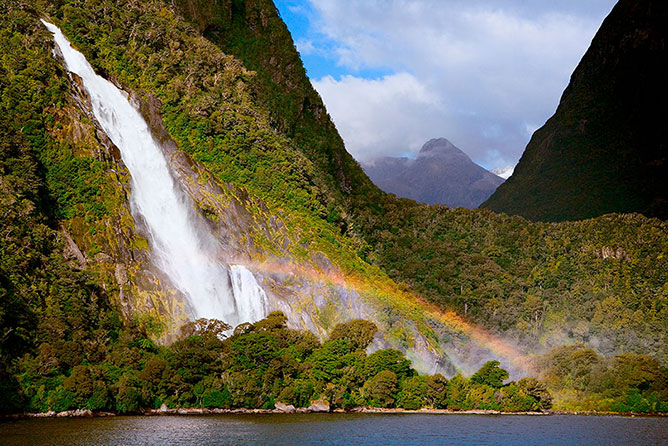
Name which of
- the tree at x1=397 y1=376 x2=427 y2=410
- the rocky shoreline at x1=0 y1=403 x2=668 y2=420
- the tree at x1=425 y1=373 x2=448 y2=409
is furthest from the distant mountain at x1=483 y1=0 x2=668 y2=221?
the tree at x1=397 y1=376 x2=427 y2=410

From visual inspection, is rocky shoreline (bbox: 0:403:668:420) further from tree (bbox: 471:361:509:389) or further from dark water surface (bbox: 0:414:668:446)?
tree (bbox: 471:361:509:389)

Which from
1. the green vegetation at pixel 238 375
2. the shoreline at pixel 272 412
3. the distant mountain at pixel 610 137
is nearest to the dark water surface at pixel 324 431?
the shoreline at pixel 272 412

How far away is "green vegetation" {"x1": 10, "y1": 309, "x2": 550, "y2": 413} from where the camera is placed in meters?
52.1

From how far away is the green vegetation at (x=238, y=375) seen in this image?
52062mm

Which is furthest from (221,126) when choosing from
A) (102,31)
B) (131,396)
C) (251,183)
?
(131,396)

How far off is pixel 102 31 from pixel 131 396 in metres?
55.8

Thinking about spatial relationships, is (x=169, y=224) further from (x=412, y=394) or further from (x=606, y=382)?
(x=606, y=382)

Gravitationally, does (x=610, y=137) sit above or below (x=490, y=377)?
above

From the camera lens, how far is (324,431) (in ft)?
151

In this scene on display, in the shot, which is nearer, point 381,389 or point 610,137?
point 381,389

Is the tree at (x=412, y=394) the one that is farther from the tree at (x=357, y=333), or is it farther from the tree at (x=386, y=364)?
the tree at (x=357, y=333)

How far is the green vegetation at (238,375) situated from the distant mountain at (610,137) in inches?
3321

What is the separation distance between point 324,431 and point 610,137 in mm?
133326

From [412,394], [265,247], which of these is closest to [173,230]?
[265,247]
